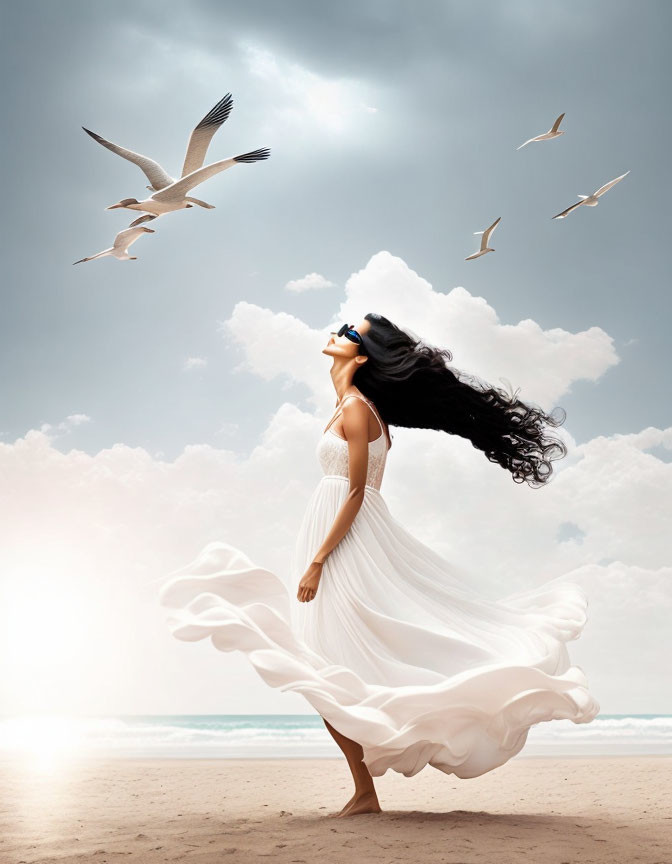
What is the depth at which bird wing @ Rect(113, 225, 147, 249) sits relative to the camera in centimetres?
721

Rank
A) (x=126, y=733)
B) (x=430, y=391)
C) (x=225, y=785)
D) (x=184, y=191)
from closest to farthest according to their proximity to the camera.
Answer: (x=430, y=391) < (x=184, y=191) < (x=225, y=785) < (x=126, y=733)

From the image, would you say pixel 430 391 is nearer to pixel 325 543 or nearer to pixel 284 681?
pixel 325 543

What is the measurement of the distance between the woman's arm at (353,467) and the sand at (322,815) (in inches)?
54.6

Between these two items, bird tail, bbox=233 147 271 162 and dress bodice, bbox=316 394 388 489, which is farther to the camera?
bird tail, bbox=233 147 271 162

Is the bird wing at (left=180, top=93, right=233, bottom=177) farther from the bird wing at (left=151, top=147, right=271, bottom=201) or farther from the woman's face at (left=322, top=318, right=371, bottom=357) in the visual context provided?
the woman's face at (left=322, top=318, right=371, bottom=357)

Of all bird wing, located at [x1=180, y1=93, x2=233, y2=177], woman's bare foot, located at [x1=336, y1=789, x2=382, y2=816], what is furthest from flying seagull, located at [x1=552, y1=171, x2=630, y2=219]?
woman's bare foot, located at [x1=336, y1=789, x2=382, y2=816]

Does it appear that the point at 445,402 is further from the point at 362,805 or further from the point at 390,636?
the point at 362,805

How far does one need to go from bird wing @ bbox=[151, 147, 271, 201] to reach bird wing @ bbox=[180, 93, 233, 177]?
10cm

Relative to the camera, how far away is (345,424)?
4812mm

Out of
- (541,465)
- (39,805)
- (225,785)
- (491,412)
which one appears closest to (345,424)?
(491,412)

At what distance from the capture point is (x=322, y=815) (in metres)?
4.85

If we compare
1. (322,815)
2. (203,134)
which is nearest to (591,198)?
(203,134)

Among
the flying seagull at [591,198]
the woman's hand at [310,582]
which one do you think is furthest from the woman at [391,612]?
the flying seagull at [591,198]

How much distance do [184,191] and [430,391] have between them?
2.93m
